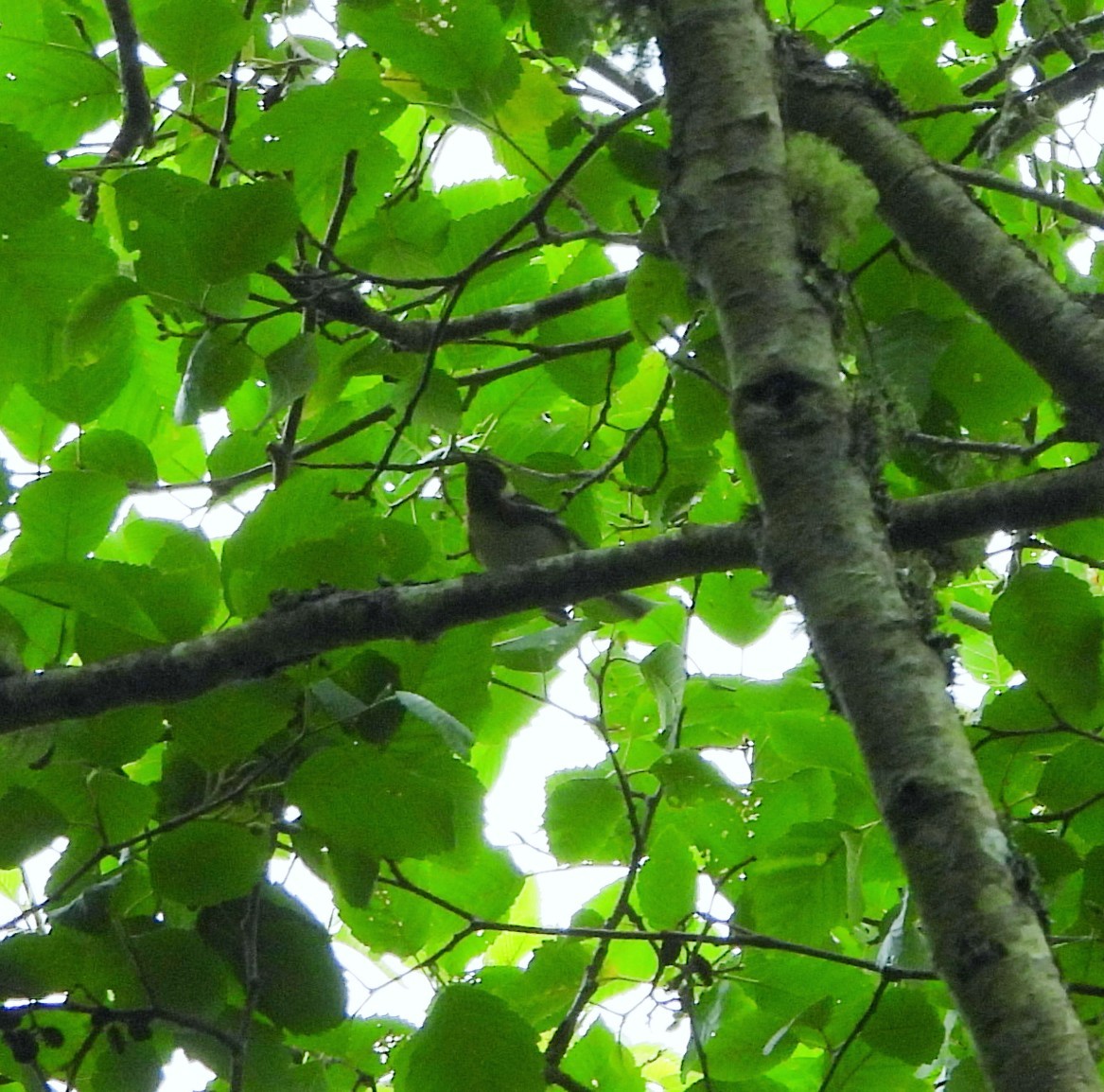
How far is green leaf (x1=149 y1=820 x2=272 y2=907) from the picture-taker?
5.27 ft

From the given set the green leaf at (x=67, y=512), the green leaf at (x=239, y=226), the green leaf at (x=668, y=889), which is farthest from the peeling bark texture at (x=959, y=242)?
the green leaf at (x=67, y=512)

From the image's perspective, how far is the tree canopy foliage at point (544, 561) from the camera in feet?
4.90

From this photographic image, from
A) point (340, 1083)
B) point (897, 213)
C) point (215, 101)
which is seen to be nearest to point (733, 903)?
point (340, 1083)

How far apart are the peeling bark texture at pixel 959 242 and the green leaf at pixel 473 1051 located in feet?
3.61

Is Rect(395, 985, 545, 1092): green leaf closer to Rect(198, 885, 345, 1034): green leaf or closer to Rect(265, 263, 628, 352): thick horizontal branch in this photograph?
Rect(198, 885, 345, 1034): green leaf

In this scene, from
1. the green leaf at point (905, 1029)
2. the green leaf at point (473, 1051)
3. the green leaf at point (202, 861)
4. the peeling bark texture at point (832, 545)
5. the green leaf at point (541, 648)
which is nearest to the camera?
the peeling bark texture at point (832, 545)

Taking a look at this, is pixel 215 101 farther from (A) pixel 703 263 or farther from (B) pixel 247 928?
(B) pixel 247 928

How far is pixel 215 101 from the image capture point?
2.61 meters

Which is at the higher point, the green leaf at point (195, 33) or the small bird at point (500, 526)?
the small bird at point (500, 526)

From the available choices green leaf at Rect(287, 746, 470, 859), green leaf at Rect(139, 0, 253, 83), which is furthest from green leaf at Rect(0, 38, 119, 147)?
green leaf at Rect(287, 746, 470, 859)

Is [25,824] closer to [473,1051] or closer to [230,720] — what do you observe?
[230,720]

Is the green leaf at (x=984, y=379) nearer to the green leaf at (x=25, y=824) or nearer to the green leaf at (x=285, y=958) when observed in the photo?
the green leaf at (x=285, y=958)

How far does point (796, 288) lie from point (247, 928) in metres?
1.13

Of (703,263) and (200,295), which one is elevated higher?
(200,295)
